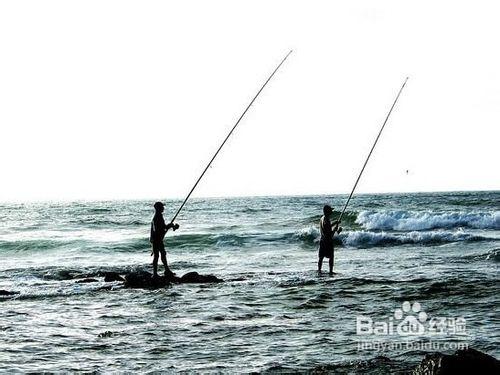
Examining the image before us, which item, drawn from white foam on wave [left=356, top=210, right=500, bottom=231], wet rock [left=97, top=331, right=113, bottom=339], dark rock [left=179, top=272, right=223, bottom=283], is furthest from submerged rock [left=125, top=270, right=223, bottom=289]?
white foam on wave [left=356, top=210, right=500, bottom=231]

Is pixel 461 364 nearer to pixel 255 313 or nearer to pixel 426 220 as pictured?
pixel 255 313

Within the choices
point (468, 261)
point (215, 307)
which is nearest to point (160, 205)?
point (215, 307)

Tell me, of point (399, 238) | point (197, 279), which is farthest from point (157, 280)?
point (399, 238)

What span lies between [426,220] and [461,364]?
29717 millimetres

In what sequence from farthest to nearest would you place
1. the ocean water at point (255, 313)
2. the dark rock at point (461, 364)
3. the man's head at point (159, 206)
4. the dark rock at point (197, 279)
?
the dark rock at point (197, 279)
the man's head at point (159, 206)
the ocean water at point (255, 313)
the dark rock at point (461, 364)

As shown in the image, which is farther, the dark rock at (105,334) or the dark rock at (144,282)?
the dark rock at (144,282)

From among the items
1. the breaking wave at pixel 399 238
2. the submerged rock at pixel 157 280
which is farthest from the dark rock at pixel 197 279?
the breaking wave at pixel 399 238

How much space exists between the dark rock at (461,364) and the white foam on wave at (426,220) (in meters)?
28.0

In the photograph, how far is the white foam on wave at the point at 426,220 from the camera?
31.9m

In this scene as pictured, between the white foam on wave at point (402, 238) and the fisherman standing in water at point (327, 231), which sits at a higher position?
the fisherman standing in water at point (327, 231)

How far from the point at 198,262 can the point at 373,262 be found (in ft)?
18.4

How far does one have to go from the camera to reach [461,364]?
480 centimetres
